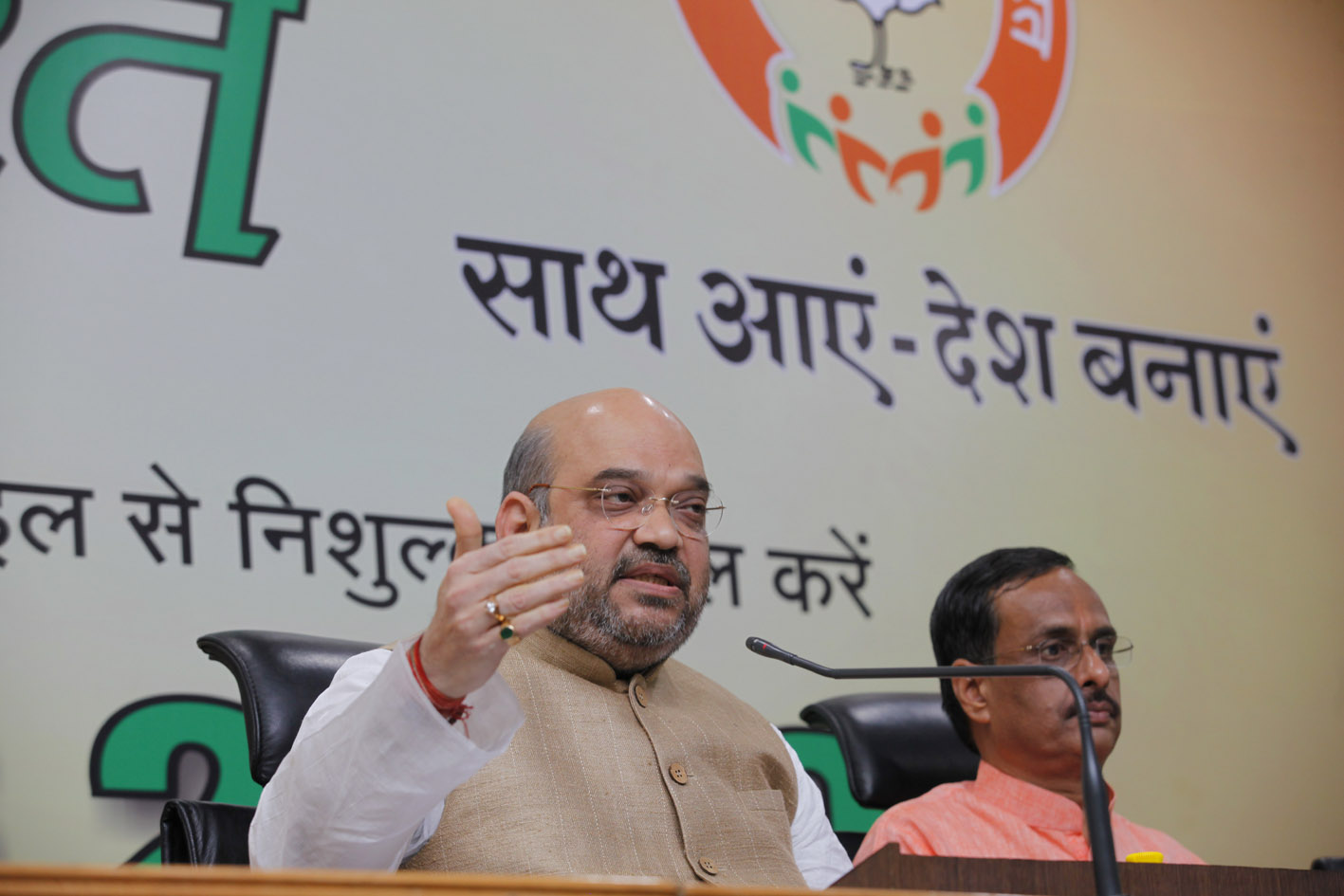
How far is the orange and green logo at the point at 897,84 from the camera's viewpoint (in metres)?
3.76

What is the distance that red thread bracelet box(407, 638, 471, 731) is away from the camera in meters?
1.47

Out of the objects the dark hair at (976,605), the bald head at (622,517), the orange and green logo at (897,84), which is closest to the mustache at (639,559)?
the bald head at (622,517)

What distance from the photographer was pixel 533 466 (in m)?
2.24

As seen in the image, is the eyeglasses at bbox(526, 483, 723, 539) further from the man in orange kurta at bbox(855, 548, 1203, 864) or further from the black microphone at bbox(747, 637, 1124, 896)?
the man in orange kurta at bbox(855, 548, 1203, 864)

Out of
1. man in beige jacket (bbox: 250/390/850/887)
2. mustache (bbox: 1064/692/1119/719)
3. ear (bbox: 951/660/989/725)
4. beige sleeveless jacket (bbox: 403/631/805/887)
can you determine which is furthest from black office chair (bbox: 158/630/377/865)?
mustache (bbox: 1064/692/1119/719)

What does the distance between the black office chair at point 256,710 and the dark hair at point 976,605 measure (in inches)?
42.8

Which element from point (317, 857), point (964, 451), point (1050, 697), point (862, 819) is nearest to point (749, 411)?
point (964, 451)

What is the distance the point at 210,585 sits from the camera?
2.83 meters

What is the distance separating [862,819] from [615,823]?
5.25 feet

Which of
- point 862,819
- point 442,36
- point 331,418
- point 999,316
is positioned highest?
point 442,36

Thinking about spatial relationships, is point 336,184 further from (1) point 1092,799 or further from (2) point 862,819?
(1) point 1092,799

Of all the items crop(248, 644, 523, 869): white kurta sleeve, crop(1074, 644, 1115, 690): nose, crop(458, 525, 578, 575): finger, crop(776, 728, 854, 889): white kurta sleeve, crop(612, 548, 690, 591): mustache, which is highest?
crop(612, 548, 690, 591): mustache

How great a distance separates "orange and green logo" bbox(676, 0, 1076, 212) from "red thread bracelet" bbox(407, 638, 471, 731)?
253cm

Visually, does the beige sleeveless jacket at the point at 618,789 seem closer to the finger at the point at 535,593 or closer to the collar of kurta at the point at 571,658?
the collar of kurta at the point at 571,658
